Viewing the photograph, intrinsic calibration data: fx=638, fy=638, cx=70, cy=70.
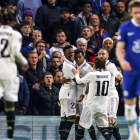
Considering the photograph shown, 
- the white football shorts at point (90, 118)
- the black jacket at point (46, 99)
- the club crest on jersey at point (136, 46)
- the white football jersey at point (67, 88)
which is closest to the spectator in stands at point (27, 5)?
the black jacket at point (46, 99)

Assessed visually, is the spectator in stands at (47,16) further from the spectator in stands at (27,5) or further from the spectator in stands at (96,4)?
the spectator in stands at (96,4)

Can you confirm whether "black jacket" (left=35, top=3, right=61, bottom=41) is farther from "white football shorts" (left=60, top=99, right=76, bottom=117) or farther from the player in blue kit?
the player in blue kit

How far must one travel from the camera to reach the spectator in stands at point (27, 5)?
17.6 m

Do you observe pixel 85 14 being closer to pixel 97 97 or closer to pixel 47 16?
pixel 47 16

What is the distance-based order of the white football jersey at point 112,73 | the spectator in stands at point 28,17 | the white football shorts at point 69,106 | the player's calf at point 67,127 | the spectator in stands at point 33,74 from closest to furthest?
the white football jersey at point 112,73, the white football shorts at point 69,106, the player's calf at point 67,127, the spectator in stands at point 33,74, the spectator in stands at point 28,17

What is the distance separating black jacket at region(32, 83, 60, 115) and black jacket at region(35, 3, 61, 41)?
9.09ft

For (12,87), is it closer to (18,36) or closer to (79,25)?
(18,36)

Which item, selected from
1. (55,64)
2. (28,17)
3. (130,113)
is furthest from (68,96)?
(130,113)

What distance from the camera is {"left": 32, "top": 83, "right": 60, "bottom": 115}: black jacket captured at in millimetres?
15234

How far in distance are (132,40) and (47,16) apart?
763cm

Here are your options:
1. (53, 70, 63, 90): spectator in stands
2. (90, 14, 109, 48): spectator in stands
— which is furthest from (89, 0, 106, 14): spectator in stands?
(53, 70, 63, 90): spectator in stands

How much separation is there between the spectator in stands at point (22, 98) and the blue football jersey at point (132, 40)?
203 inches

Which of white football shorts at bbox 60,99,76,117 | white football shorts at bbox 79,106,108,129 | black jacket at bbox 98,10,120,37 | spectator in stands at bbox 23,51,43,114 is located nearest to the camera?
white football shorts at bbox 79,106,108,129

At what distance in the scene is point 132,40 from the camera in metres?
10.2
